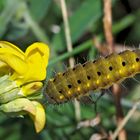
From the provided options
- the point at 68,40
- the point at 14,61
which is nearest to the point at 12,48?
the point at 14,61

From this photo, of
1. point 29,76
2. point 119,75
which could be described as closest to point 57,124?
point 119,75

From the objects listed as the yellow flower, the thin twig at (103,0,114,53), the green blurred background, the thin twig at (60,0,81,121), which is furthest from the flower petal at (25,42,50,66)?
the thin twig at (103,0,114,53)

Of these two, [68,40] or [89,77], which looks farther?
[68,40]

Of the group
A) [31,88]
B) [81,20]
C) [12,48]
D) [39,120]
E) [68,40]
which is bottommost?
[39,120]

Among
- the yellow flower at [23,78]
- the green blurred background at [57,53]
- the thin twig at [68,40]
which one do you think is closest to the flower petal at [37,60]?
the yellow flower at [23,78]

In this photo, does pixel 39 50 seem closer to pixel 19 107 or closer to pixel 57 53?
pixel 19 107

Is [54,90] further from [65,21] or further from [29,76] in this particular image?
[65,21]
